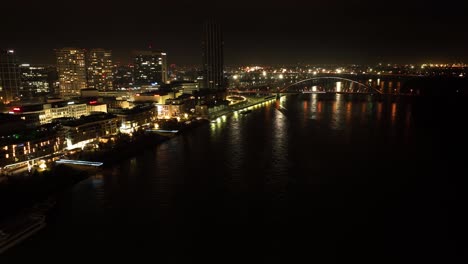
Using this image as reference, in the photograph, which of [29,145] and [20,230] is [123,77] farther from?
[20,230]

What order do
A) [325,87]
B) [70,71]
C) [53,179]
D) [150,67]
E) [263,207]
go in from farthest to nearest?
[325,87]
[150,67]
[70,71]
[53,179]
[263,207]

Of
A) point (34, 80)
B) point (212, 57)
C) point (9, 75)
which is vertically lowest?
point (34, 80)

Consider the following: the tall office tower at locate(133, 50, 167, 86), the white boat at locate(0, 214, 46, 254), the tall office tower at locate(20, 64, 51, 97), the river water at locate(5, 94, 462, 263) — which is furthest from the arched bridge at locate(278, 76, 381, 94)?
the white boat at locate(0, 214, 46, 254)

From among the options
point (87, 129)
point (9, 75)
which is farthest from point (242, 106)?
point (9, 75)

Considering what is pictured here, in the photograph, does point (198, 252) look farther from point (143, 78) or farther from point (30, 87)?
point (143, 78)

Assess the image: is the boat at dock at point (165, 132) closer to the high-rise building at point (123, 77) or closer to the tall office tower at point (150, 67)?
the tall office tower at point (150, 67)

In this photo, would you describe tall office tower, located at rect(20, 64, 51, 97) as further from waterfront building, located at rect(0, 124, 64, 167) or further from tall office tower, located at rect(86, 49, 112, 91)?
waterfront building, located at rect(0, 124, 64, 167)

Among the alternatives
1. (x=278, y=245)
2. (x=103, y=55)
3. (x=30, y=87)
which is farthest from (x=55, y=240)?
(x=103, y=55)
